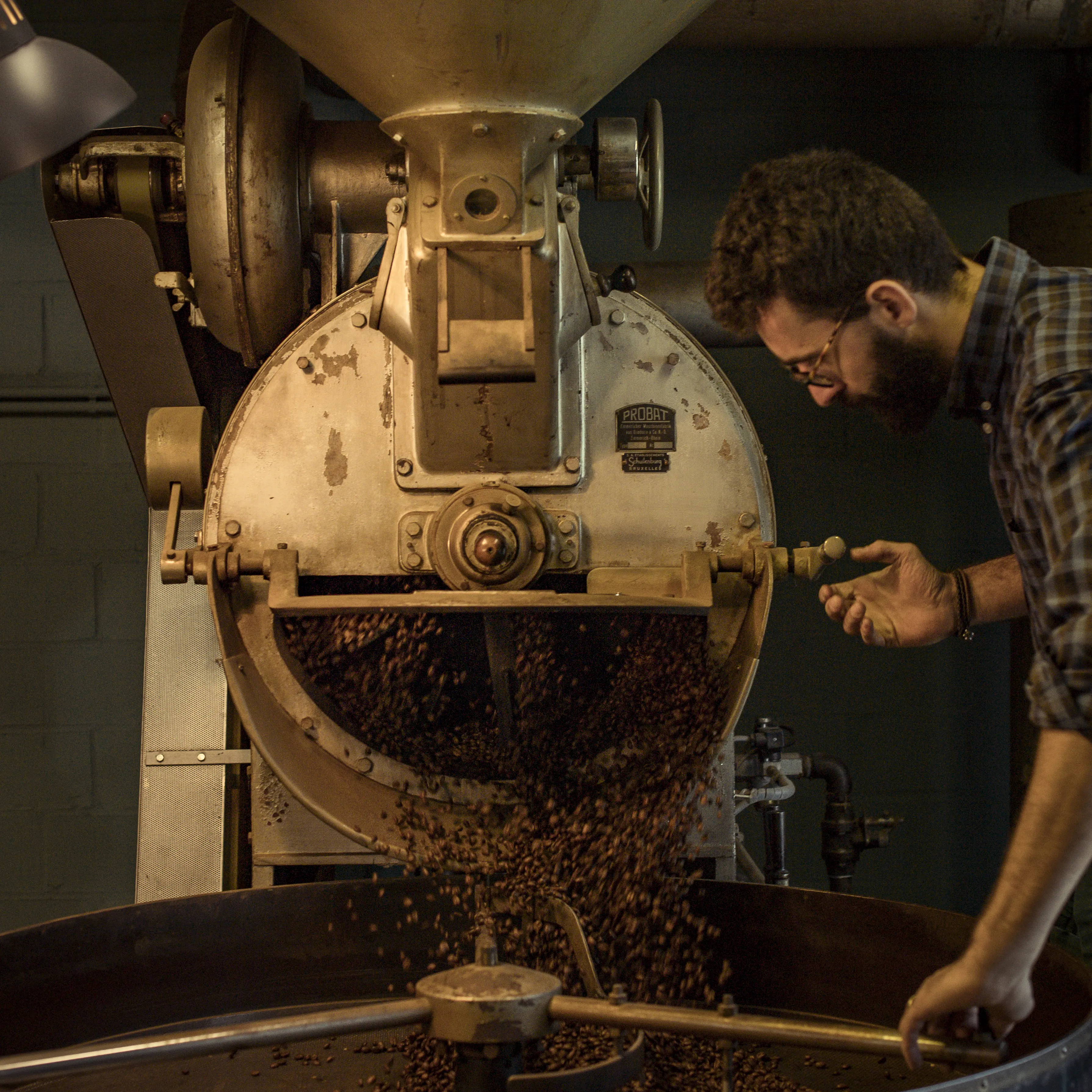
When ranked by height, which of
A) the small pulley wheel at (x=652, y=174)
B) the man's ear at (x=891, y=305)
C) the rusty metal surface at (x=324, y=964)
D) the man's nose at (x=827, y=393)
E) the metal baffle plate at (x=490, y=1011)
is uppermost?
the small pulley wheel at (x=652, y=174)

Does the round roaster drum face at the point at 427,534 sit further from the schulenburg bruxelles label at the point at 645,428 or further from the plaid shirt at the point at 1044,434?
the plaid shirt at the point at 1044,434

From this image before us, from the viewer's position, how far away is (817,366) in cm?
116

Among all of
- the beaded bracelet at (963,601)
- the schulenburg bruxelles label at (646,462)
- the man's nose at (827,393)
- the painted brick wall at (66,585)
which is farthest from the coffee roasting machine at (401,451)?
the painted brick wall at (66,585)

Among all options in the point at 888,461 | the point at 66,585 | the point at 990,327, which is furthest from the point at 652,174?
the point at 66,585

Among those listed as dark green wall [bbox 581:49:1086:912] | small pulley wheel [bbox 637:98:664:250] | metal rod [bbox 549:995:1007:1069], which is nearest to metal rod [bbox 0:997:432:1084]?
metal rod [bbox 549:995:1007:1069]

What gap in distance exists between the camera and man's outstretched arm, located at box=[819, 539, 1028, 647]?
1.36m

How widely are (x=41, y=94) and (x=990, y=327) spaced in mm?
808

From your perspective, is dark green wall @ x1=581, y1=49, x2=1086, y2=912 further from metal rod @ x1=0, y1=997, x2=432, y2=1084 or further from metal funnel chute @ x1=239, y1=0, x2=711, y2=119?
metal rod @ x1=0, y1=997, x2=432, y2=1084

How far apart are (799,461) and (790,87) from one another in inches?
30.7

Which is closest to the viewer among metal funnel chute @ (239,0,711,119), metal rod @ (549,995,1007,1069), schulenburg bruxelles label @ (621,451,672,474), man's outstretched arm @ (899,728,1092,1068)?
man's outstretched arm @ (899,728,1092,1068)

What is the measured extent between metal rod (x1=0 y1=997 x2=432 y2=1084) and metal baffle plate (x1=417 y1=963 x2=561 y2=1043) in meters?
0.04

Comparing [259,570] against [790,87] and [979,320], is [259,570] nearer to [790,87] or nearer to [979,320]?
[979,320]

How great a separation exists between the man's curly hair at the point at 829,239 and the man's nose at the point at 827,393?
76 millimetres

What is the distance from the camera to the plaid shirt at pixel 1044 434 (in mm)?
845
